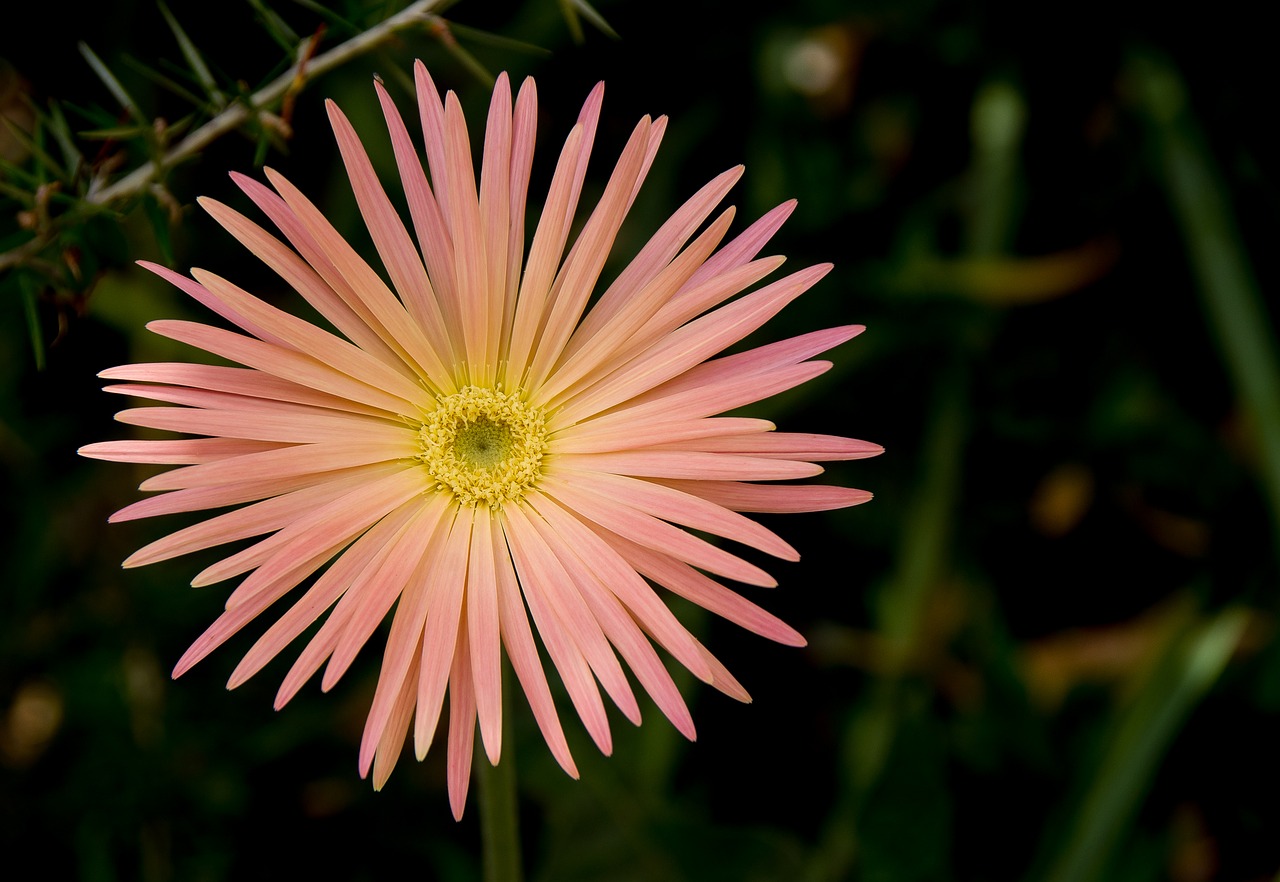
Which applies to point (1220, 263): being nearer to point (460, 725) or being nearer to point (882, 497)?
point (882, 497)

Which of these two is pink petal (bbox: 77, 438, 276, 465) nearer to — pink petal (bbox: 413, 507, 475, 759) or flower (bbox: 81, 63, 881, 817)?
flower (bbox: 81, 63, 881, 817)

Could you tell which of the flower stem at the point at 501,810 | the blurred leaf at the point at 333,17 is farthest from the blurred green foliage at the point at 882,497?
the blurred leaf at the point at 333,17

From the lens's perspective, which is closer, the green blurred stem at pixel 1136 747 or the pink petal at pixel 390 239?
the pink petal at pixel 390 239

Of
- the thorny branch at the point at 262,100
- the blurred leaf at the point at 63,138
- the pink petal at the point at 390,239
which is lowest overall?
the pink petal at the point at 390,239

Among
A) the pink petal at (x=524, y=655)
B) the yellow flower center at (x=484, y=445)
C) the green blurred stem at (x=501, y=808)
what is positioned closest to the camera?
the pink petal at (x=524, y=655)

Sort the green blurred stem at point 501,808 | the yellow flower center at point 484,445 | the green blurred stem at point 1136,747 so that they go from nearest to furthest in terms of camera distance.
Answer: the green blurred stem at point 501,808
the yellow flower center at point 484,445
the green blurred stem at point 1136,747

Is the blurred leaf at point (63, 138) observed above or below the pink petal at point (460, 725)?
above

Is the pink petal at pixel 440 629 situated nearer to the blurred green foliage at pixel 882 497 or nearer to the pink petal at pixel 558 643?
the pink petal at pixel 558 643

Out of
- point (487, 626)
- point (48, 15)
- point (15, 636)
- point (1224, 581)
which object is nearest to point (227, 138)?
point (48, 15)
